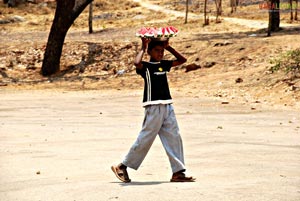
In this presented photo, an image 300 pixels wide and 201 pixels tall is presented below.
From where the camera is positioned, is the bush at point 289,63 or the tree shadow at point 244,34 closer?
the bush at point 289,63

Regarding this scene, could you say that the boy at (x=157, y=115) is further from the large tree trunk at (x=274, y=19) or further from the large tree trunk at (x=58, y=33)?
the large tree trunk at (x=274, y=19)

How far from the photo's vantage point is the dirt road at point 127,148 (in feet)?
22.5

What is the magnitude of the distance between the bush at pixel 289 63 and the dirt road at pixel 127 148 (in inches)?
83.9

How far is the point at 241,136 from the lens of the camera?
11891mm

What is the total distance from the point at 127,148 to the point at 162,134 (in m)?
3.07

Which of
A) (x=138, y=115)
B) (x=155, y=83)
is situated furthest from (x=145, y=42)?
(x=138, y=115)

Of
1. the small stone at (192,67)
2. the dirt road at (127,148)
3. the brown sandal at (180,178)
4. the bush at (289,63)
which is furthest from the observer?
the small stone at (192,67)

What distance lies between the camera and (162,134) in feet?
24.7

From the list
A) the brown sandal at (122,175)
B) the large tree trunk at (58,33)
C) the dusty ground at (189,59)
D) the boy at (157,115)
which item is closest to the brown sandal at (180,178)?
the boy at (157,115)

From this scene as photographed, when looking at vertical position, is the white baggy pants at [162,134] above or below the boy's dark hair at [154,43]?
below

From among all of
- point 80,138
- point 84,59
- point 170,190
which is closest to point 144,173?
point 170,190

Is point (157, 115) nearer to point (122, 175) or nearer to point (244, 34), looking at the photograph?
point (122, 175)

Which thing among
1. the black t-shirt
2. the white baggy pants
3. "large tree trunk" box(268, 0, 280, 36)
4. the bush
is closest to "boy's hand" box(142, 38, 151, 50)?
the black t-shirt

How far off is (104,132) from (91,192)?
5.83m
